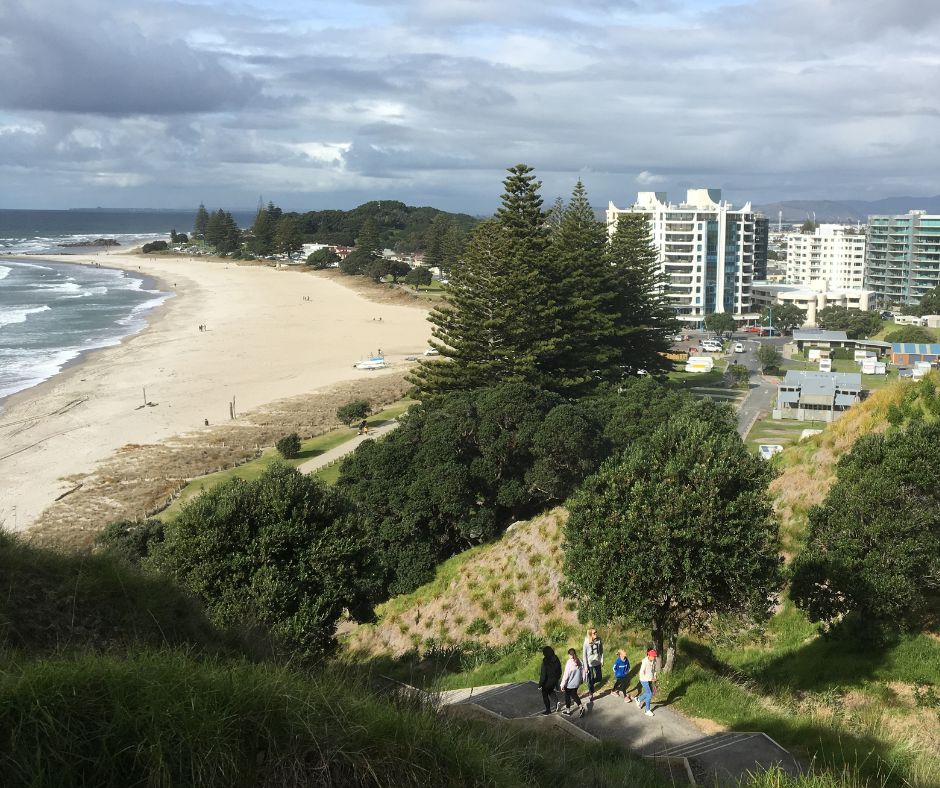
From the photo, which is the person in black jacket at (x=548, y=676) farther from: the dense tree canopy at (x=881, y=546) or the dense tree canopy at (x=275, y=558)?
the dense tree canopy at (x=881, y=546)

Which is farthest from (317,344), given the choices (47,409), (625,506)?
(625,506)

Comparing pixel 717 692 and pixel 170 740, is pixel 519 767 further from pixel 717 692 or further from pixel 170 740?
pixel 717 692

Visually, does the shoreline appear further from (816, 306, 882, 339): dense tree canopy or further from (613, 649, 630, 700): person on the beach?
(816, 306, 882, 339): dense tree canopy

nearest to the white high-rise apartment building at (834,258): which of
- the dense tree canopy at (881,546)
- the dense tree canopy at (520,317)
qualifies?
the dense tree canopy at (520,317)

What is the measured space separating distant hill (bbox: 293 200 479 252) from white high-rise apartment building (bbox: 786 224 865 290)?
43779mm

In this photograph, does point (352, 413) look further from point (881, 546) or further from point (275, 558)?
point (881, 546)

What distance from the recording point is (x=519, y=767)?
455cm

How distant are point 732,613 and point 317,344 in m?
39.5

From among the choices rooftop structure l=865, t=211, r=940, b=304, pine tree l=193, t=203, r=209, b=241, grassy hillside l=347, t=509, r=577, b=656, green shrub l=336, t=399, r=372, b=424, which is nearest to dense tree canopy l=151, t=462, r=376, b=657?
grassy hillside l=347, t=509, r=577, b=656

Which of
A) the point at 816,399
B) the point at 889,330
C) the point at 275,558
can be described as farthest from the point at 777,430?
the point at 889,330

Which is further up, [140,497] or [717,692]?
[717,692]

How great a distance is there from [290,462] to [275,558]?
1481cm

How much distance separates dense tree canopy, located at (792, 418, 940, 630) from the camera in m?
8.77

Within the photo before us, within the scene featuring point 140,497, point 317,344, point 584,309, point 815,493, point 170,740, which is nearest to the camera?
point 170,740
